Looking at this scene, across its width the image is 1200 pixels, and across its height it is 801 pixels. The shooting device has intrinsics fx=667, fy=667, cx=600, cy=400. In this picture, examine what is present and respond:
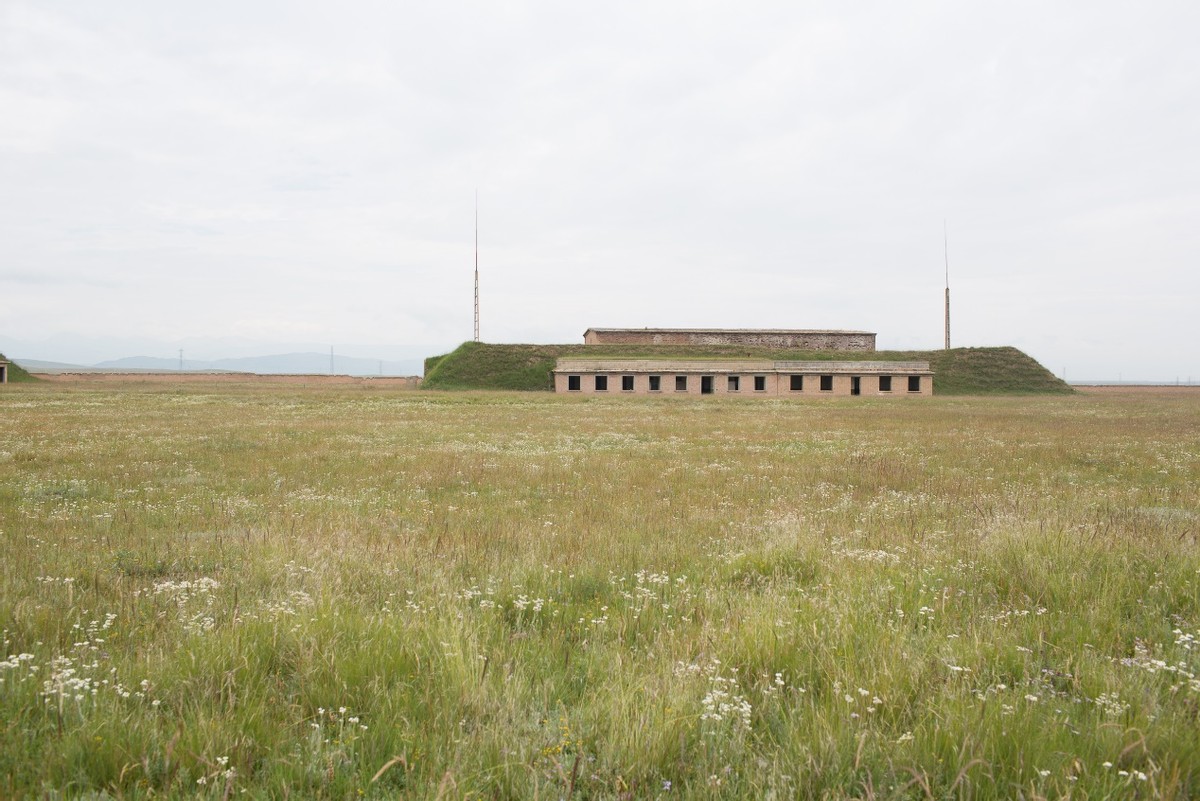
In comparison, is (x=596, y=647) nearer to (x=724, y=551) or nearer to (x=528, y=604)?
(x=528, y=604)

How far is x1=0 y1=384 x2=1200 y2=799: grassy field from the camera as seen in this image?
3318mm

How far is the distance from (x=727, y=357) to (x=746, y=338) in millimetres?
10082

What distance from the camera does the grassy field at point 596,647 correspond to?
332 centimetres

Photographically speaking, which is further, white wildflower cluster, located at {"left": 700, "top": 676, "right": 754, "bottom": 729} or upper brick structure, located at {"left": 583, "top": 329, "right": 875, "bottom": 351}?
upper brick structure, located at {"left": 583, "top": 329, "right": 875, "bottom": 351}

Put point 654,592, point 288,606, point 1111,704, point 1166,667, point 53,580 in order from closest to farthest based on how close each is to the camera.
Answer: point 1111,704 < point 1166,667 < point 288,606 < point 53,580 < point 654,592

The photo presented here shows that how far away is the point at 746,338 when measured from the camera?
293ft

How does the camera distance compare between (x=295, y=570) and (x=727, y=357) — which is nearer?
(x=295, y=570)

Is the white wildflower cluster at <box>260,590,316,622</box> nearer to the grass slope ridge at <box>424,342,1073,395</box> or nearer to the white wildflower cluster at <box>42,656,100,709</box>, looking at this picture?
the white wildflower cluster at <box>42,656,100,709</box>

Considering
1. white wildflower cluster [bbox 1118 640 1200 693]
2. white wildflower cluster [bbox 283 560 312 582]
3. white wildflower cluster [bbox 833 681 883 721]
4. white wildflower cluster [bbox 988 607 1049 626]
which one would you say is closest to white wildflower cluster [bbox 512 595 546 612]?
white wildflower cluster [bbox 283 560 312 582]

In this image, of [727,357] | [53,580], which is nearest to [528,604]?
[53,580]

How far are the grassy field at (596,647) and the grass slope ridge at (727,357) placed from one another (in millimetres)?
65714

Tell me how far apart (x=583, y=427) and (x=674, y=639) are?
25.5 metres

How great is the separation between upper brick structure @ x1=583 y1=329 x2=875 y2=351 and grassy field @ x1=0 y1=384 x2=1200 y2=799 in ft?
254

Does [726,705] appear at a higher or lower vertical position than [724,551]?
higher
